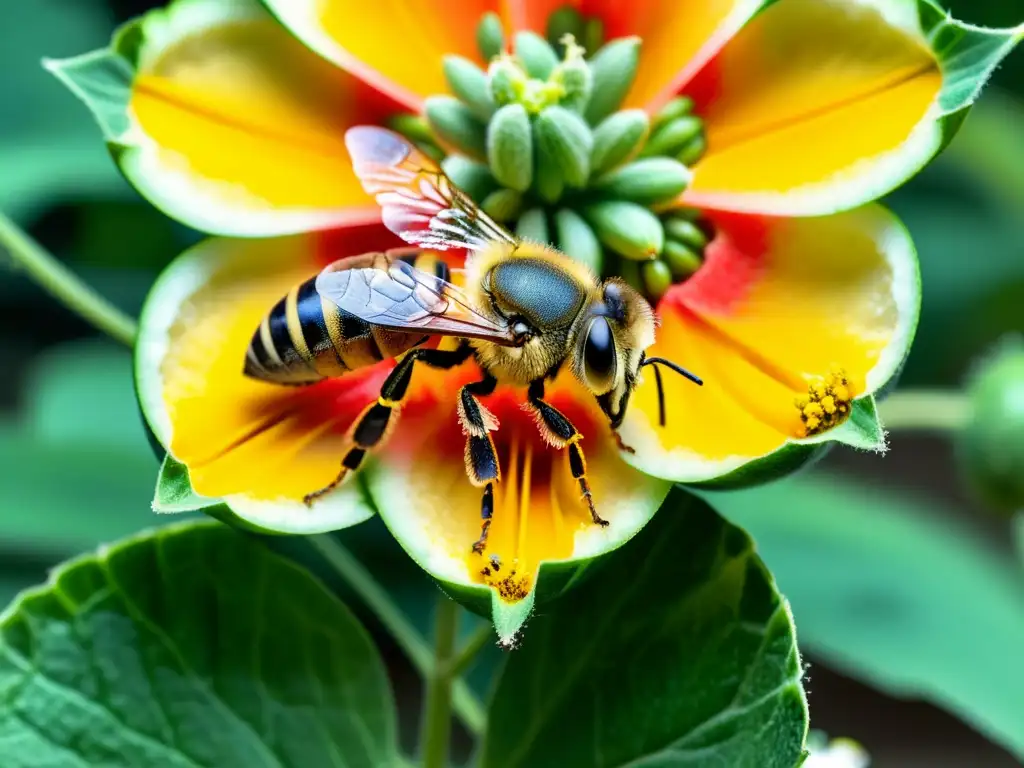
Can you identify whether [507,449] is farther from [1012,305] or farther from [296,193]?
[1012,305]

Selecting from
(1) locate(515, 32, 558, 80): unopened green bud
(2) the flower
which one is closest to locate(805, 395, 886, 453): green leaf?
(2) the flower

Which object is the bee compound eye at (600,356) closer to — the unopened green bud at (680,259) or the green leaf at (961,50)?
the unopened green bud at (680,259)

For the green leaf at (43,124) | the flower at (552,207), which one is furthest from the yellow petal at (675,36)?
the green leaf at (43,124)

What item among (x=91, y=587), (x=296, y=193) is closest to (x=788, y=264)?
(x=296, y=193)

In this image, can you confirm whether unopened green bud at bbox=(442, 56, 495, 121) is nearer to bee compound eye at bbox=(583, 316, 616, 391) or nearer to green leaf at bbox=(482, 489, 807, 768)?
bee compound eye at bbox=(583, 316, 616, 391)

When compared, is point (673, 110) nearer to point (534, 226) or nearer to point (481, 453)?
point (534, 226)
